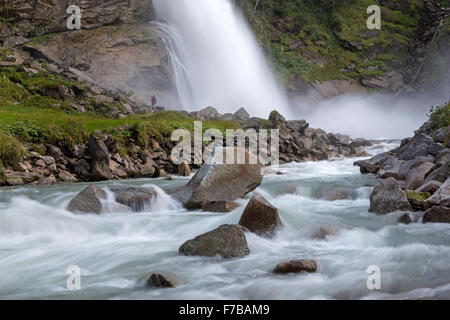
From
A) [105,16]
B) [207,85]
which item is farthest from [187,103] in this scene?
[105,16]

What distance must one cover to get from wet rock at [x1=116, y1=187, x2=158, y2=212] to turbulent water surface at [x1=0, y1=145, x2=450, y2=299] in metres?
0.25

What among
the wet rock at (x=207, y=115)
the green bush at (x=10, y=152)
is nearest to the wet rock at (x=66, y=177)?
the green bush at (x=10, y=152)

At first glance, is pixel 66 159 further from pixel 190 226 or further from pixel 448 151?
pixel 448 151

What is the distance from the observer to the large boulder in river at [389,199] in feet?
28.4

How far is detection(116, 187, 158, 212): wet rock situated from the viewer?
9.81 meters

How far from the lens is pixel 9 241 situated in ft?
25.4

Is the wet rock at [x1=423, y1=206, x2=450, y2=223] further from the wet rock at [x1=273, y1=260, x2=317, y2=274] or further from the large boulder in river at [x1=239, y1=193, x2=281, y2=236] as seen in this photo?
the wet rock at [x1=273, y1=260, x2=317, y2=274]

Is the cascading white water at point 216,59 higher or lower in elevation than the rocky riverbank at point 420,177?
higher

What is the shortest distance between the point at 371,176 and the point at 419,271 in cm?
939

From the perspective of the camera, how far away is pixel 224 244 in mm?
6250

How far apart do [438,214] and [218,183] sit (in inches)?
195

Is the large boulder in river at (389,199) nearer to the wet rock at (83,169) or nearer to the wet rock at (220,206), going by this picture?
the wet rock at (220,206)

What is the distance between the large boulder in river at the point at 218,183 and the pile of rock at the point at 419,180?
3.23 meters

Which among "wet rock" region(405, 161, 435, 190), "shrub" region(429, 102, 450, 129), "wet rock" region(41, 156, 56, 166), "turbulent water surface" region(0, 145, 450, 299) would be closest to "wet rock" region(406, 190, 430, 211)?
"turbulent water surface" region(0, 145, 450, 299)
